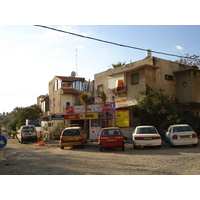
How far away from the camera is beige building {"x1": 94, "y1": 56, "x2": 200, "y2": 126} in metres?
23.8

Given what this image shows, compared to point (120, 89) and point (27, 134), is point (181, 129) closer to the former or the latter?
point (120, 89)

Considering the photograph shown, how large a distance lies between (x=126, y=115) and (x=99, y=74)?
10131 millimetres

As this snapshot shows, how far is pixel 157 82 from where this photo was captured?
24469 mm

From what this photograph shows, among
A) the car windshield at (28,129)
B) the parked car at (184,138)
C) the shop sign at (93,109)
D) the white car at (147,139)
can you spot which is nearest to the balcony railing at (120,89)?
the shop sign at (93,109)

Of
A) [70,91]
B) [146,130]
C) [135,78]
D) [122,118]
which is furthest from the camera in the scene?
[70,91]

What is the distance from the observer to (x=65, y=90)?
38.5m

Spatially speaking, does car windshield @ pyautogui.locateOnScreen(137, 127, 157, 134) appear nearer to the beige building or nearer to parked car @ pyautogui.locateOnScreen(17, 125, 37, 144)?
the beige building

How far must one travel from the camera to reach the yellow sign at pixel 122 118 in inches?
864

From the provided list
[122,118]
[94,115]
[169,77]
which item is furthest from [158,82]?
[94,115]

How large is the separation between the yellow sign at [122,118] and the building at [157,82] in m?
1.97

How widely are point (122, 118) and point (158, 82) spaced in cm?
578

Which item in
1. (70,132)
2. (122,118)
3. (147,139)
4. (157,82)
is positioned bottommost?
(147,139)

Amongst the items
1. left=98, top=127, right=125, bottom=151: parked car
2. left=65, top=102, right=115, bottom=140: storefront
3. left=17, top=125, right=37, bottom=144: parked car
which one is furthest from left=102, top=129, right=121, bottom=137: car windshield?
left=17, top=125, right=37, bottom=144: parked car

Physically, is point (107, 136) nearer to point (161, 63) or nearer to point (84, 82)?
point (161, 63)
